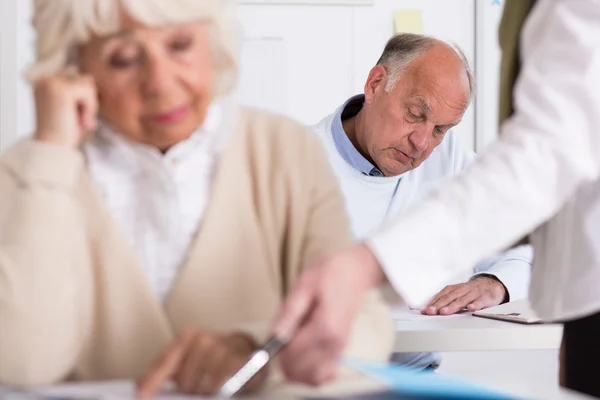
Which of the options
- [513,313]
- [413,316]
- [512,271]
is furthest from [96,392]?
[512,271]

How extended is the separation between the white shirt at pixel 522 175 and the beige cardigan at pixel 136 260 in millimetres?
98

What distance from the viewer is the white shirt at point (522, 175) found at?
71 centimetres

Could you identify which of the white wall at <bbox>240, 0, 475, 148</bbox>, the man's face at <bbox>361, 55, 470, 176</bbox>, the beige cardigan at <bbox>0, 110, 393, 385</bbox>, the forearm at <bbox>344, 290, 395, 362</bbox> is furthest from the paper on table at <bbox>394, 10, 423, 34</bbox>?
the forearm at <bbox>344, 290, 395, 362</bbox>

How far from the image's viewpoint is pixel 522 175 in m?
0.71

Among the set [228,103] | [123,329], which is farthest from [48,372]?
[228,103]

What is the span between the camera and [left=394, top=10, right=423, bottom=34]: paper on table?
260 cm

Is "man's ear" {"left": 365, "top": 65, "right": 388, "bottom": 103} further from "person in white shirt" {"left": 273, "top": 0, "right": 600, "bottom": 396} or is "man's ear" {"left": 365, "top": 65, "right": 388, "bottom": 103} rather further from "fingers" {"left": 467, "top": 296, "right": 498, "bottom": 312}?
"person in white shirt" {"left": 273, "top": 0, "right": 600, "bottom": 396}

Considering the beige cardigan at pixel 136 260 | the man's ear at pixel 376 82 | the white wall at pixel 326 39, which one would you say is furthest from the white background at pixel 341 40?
the beige cardigan at pixel 136 260

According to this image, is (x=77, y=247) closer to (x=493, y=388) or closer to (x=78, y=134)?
(x=78, y=134)

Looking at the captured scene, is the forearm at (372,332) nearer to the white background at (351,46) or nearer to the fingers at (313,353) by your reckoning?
the fingers at (313,353)

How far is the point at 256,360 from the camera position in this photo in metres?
0.68

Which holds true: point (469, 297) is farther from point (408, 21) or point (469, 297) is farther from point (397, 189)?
point (408, 21)

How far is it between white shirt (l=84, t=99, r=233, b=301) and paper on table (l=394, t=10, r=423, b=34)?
6.11ft

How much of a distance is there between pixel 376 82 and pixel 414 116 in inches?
5.6
